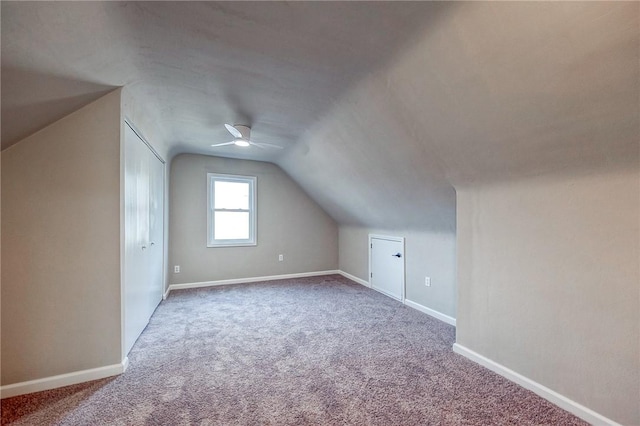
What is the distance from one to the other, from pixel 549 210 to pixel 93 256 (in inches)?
126

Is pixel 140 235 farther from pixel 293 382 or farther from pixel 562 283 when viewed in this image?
pixel 562 283

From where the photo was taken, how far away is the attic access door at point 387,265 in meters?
3.80

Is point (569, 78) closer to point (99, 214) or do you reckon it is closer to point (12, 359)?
point (99, 214)

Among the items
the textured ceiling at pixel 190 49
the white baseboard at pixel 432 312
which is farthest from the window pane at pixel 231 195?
the white baseboard at pixel 432 312

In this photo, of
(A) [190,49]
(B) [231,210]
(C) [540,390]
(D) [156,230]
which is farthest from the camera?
(B) [231,210]

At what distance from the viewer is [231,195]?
4.81 meters

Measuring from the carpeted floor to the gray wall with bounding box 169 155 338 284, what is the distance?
1.40m

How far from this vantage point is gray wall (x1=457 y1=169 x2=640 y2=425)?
4.78 feet

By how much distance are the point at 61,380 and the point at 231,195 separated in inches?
129

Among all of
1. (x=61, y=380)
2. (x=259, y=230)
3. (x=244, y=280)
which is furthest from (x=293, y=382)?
(x=259, y=230)

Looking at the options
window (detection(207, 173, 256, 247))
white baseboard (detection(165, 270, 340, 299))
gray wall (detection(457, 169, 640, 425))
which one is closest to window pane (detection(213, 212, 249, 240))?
window (detection(207, 173, 256, 247))

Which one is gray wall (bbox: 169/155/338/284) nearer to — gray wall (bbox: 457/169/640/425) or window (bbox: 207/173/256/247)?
window (bbox: 207/173/256/247)

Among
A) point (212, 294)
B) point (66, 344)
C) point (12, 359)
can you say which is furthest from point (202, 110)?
point (212, 294)

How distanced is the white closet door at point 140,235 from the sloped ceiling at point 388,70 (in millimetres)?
578
